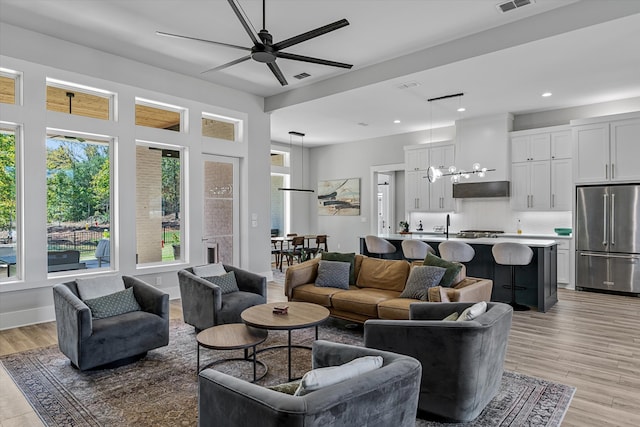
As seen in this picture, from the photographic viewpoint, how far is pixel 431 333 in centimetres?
244

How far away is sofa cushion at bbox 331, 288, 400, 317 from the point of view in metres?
4.07

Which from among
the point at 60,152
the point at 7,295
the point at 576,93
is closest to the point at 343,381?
the point at 7,295

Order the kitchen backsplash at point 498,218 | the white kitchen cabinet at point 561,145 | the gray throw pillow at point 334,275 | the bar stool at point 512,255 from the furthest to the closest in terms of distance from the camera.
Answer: the kitchen backsplash at point 498,218 < the white kitchen cabinet at point 561,145 < the bar stool at point 512,255 < the gray throw pillow at point 334,275

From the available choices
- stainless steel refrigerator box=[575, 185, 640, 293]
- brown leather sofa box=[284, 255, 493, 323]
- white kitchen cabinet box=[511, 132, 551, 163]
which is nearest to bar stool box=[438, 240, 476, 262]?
brown leather sofa box=[284, 255, 493, 323]

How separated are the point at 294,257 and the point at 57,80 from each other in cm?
541

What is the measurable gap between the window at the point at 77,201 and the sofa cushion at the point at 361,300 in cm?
339

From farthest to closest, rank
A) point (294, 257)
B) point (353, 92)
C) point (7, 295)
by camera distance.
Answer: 1. point (294, 257)
2. point (353, 92)
3. point (7, 295)

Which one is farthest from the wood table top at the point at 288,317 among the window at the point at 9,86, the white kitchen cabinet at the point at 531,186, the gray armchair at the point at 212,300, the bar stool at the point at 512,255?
the white kitchen cabinet at the point at 531,186

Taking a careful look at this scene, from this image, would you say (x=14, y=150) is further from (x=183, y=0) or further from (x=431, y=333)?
(x=431, y=333)

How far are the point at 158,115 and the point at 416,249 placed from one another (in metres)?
4.37

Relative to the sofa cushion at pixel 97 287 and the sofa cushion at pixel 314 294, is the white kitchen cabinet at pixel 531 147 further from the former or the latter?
the sofa cushion at pixel 97 287

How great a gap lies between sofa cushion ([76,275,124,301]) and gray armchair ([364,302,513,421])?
2.64 metres

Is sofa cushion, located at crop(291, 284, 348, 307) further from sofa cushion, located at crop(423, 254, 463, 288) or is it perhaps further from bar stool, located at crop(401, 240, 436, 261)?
bar stool, located at crop(401, 240, 436, 261)

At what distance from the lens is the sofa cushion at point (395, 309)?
149 inches
